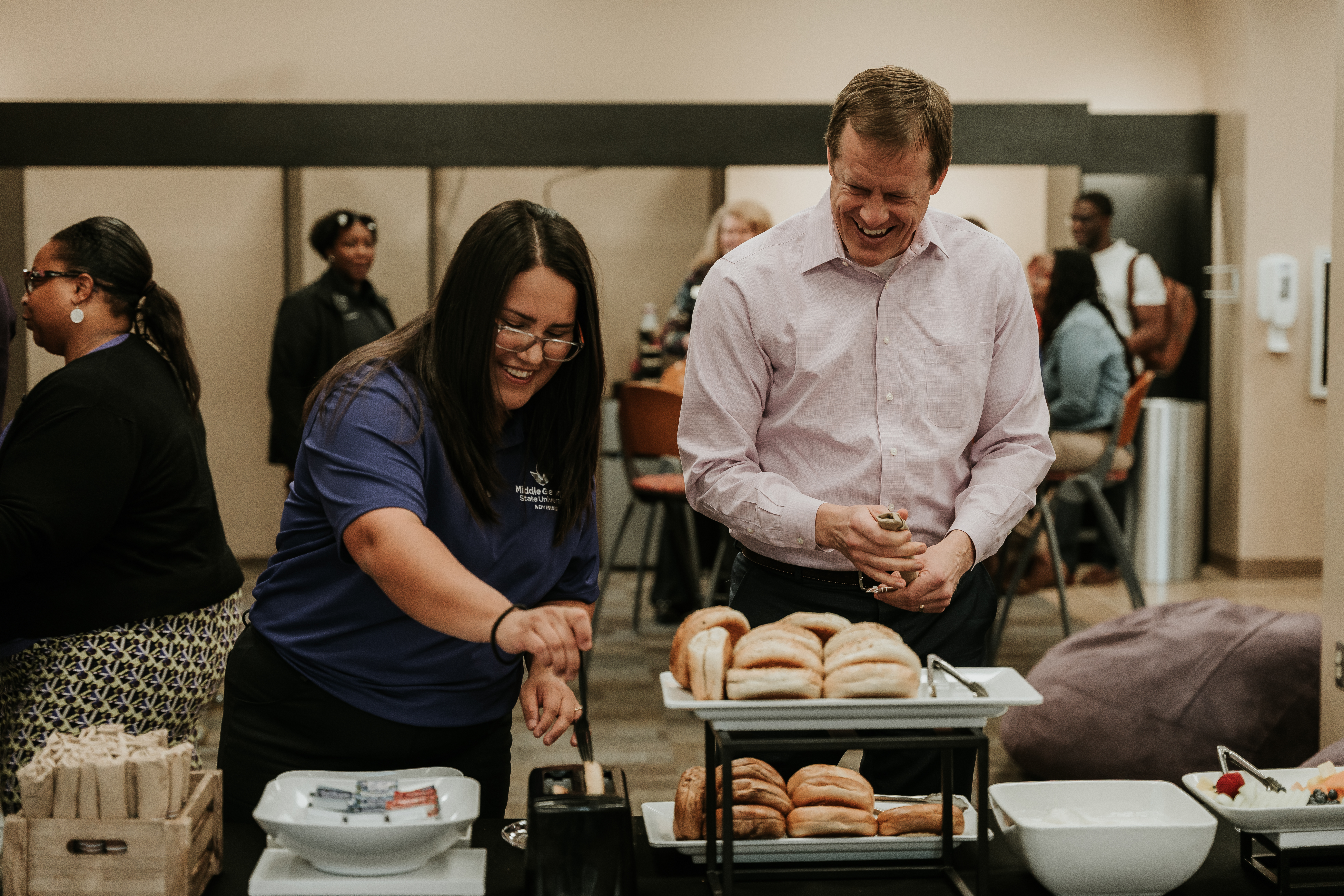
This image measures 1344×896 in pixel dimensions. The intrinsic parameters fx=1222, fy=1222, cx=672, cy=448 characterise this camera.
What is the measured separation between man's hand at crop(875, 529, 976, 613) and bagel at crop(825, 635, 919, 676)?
0.43 meters

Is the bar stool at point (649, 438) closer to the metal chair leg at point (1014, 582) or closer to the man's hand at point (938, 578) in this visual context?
the metal chair leg at point (1014, 582)

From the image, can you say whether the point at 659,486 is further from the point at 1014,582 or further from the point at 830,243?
the point at 830,243

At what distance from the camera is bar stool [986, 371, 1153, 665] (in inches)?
173

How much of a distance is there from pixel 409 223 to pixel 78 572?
4.45m

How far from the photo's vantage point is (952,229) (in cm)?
192

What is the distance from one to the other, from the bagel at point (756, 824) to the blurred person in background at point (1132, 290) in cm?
556

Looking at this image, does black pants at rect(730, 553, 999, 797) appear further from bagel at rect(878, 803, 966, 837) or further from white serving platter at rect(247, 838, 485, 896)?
white serving platter at rect(247, 838, 485, 896)

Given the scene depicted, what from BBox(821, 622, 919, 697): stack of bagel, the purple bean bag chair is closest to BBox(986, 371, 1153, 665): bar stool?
the purple bean bag chair

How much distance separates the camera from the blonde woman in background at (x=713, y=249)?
4922mm

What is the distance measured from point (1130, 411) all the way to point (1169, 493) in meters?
1.85

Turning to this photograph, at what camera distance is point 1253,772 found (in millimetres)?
1396

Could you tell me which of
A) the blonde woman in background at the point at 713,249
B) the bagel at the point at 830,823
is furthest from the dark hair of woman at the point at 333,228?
the bagel at the point at 830,823

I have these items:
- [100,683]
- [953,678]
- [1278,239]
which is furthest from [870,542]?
[1278,239]

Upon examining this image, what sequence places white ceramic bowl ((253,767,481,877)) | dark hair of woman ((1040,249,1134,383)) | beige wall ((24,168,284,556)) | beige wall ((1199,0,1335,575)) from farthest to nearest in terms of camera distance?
beige wall ((1199,0,1335,575))
beige wall ((24,168,284,556))
dark hair of woman ((1040,249,1134,383))
white ceramic bowl ((253,767,481,877))
